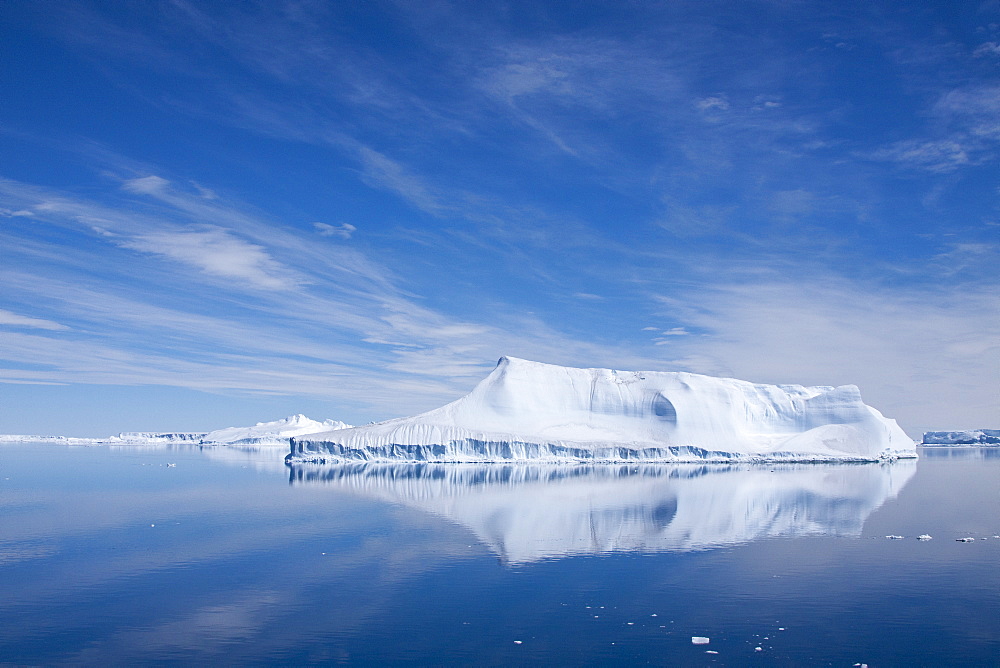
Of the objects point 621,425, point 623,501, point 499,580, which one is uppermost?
point 621,425

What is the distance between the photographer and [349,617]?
12383 millimetres

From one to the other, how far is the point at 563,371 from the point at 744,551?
4578cm

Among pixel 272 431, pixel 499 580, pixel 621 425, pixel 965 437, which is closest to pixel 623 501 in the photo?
pixel 499 580

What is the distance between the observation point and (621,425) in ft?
196

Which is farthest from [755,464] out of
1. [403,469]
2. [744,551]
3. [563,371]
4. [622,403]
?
[744,551]

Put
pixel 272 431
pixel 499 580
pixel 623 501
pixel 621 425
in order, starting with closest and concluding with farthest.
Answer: pixel 499 580, pixel 623 501, pixel 621 425, pixel 272 431

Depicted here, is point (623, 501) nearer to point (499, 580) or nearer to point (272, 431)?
point (499, 580)

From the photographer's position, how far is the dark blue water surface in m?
10.9

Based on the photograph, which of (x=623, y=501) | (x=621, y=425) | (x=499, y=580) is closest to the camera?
(x=499, y=580)

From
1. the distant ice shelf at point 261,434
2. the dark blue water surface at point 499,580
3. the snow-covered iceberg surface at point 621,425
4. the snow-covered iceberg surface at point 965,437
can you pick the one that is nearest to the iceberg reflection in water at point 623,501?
the dark blue water surface at point 499,580

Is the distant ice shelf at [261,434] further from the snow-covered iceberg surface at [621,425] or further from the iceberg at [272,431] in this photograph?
the snow-covered iceberg surface at [621,425]

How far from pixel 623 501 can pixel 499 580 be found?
14592 mm

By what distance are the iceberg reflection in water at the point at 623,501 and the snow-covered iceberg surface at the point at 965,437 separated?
82.1m

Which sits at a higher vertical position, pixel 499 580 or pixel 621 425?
pixel 621 425
